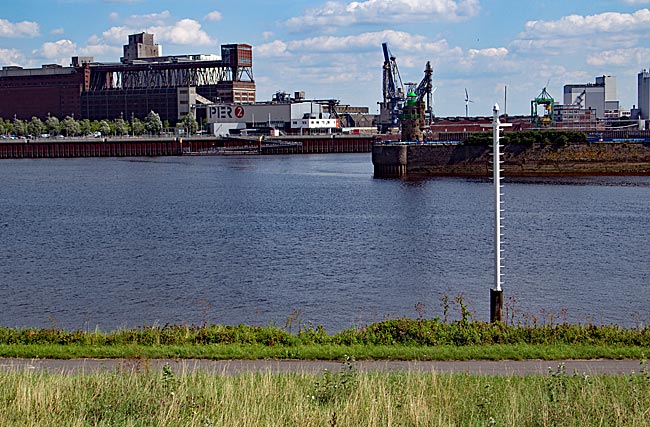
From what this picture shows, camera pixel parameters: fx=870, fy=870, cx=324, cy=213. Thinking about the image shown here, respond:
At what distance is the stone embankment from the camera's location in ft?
303

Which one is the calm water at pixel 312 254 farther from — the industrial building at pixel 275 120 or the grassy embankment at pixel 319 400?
the industrial building at pixel 275 120

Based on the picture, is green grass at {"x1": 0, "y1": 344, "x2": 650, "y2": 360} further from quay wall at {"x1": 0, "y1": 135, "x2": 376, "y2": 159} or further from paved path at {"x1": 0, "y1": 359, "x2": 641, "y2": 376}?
quay wall at {"x1": 0, "y1": 135, "x2": 376, "y2": 159}

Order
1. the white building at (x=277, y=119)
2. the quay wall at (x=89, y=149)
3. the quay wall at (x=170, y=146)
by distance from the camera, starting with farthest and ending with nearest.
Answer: the white building at (x=277, y=119) → the quay wall at (x=170, y=146) → the quay wall at (x=89, y=149)

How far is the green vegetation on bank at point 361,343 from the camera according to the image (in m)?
15.8

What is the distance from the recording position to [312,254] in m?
38.6

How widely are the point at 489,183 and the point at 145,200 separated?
111 ft

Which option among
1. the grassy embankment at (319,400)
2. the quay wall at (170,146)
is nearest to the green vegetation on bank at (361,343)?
the grassy embankment at (319,400)

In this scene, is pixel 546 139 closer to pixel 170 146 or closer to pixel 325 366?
pixel 325 366

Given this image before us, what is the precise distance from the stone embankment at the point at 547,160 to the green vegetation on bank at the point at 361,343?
247 ft

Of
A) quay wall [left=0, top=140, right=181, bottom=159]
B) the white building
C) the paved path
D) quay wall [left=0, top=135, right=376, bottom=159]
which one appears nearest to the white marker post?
the paved path

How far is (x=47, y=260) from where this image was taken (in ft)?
124

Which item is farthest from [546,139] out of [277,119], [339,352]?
[277,119]

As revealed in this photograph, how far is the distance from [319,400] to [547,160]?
85.1m

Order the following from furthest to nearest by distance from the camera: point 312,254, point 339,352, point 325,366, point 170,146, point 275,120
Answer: point 275,120 < point 170,146 < point 312,254 < point 339,352 < point 325,366
